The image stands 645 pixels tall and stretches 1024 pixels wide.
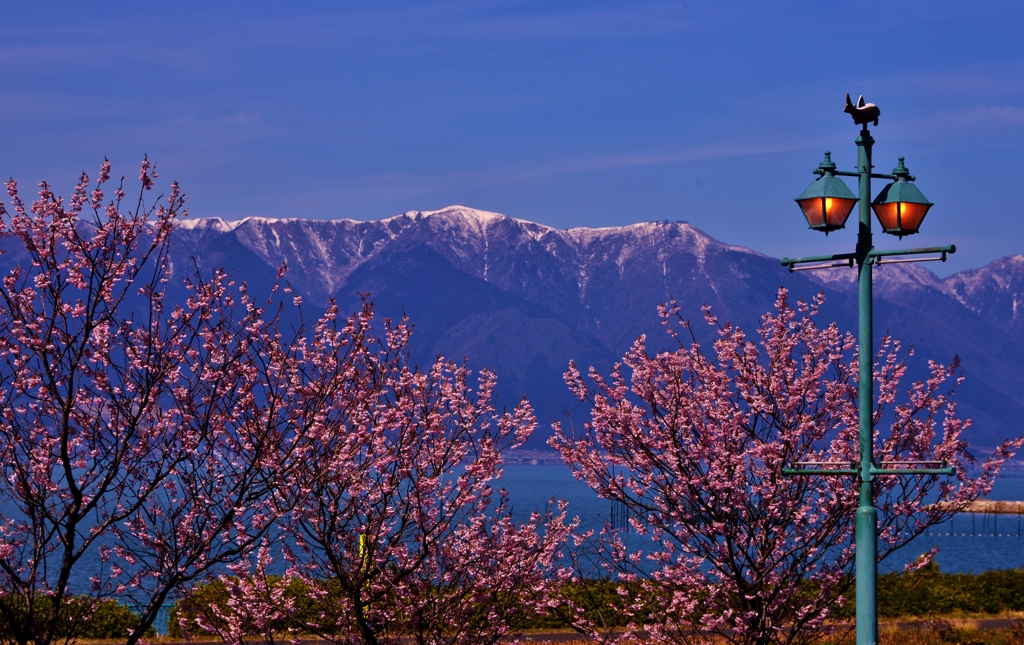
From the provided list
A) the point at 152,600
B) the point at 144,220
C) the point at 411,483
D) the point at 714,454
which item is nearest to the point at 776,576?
the point at 714,454

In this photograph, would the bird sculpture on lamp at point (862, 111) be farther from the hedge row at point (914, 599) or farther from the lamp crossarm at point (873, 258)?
the hedge row at point (914, 599)

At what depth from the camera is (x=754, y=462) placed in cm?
2002

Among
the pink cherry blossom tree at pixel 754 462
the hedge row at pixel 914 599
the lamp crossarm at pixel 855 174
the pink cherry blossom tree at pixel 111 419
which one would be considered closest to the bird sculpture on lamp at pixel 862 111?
the lamp crossarm at pixel 855 174

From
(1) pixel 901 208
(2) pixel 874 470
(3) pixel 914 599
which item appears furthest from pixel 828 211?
(3) pixel 914 599

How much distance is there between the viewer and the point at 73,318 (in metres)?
14.8

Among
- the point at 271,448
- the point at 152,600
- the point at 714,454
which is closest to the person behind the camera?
the point at 152,600

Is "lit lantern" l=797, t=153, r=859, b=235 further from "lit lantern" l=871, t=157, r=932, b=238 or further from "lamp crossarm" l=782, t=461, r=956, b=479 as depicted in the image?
"lamp crossarm" l=782, t=461, r=956, b=479

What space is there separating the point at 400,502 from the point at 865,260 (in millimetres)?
7490

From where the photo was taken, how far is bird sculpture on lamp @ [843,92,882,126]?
12539 mm

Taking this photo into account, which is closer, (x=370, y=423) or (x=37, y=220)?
(x=37, y=220)

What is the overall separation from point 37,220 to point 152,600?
4545 millimetres

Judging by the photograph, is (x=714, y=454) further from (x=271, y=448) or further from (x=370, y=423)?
(x=271, y=448)

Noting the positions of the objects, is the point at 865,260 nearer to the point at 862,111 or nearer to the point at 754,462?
the point at 862,111

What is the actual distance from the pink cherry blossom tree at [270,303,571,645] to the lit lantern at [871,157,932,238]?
6.25 m
